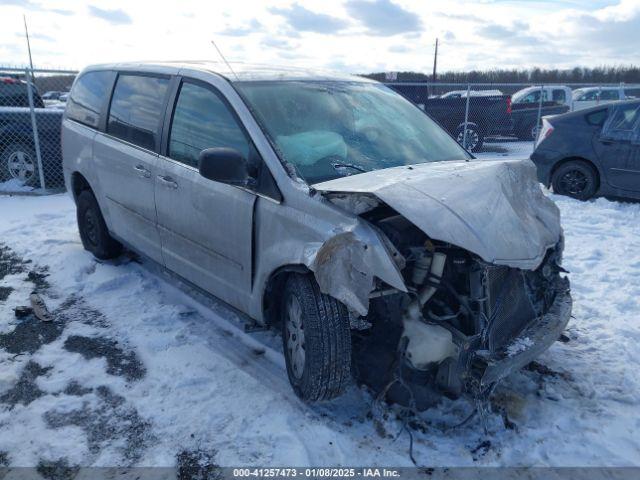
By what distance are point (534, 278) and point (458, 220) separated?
1.03 meters

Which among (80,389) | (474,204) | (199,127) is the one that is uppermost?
(199,127)

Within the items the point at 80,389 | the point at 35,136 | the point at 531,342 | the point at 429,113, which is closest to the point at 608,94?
the point at 429,113

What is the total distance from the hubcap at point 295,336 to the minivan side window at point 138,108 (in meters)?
1.85

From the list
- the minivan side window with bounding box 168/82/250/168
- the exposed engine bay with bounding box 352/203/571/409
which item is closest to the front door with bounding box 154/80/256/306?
the minivan side window with bounding box 168/82/250/168

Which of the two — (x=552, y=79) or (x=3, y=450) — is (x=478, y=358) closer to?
(x=3, y=450)

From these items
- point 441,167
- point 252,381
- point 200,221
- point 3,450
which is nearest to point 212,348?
point 252,381

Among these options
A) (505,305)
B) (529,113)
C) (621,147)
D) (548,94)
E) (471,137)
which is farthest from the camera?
(548,94)

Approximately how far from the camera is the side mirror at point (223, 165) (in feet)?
10.2

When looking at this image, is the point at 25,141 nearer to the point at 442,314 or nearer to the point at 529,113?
the point at 442,314

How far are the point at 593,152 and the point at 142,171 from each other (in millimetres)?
6808

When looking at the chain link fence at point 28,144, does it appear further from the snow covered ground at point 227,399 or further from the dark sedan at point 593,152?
the dark sedan at point 593,152

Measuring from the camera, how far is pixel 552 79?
143ft

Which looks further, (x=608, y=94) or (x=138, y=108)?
(x=608, y=94)

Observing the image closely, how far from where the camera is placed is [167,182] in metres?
3.97
